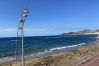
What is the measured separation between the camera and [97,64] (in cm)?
2750

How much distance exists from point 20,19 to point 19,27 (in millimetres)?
668

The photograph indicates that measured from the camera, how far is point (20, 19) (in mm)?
17031

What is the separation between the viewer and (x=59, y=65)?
2797 cm

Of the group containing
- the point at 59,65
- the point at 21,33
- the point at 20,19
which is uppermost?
the point at 20,19

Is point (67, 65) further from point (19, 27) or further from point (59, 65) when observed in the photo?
point (19, 27)

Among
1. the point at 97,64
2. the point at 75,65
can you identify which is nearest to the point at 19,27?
the point at 75,65

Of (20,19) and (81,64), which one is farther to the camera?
(81,64)

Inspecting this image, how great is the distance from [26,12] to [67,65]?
42.2 ft

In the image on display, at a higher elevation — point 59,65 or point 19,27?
point 19,27

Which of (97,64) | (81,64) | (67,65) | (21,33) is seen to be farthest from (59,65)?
(21,33)

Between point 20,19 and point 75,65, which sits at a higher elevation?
point 20,19

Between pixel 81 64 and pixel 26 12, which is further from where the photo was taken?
pixel 81 64

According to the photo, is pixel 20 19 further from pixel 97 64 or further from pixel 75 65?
pixel 97 64

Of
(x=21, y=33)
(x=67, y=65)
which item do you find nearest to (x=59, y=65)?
(x=67, y=65)
